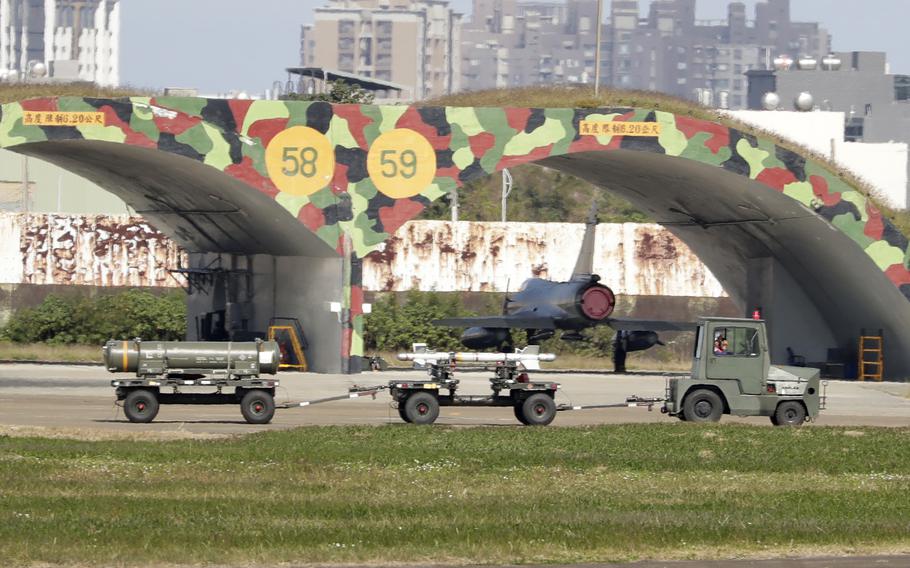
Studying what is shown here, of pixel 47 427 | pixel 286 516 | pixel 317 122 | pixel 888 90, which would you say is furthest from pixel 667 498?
pixel 888 90

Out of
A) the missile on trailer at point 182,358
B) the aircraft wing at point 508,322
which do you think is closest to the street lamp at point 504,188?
the aircraft wing at point 508,322

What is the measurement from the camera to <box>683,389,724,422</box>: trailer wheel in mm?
28844

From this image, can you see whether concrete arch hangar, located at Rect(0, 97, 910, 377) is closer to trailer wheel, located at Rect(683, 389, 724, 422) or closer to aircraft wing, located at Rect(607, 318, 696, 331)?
aircraft wing, located at Rect(607, 318, 696, 331)

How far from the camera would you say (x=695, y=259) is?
212 feet

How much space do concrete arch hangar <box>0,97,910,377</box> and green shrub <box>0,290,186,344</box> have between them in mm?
13765

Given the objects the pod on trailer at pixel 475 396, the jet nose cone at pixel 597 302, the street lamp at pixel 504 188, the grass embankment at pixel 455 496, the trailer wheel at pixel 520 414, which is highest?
the street lamp at pixel 504 188

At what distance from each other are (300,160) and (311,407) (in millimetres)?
11090

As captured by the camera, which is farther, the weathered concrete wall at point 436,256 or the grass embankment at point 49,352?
the weathered concrete wall at point 436,256

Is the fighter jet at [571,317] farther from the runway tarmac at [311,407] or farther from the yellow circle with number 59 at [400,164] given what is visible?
the yellow circle with number 59 at [400,164]

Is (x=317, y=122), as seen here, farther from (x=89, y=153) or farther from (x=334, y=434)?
(x=334, y=434)

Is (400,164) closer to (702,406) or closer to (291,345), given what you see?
(291,345)

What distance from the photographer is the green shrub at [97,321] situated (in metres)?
60.0

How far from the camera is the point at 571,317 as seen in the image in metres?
48.2

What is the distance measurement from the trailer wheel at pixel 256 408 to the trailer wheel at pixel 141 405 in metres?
1.62
